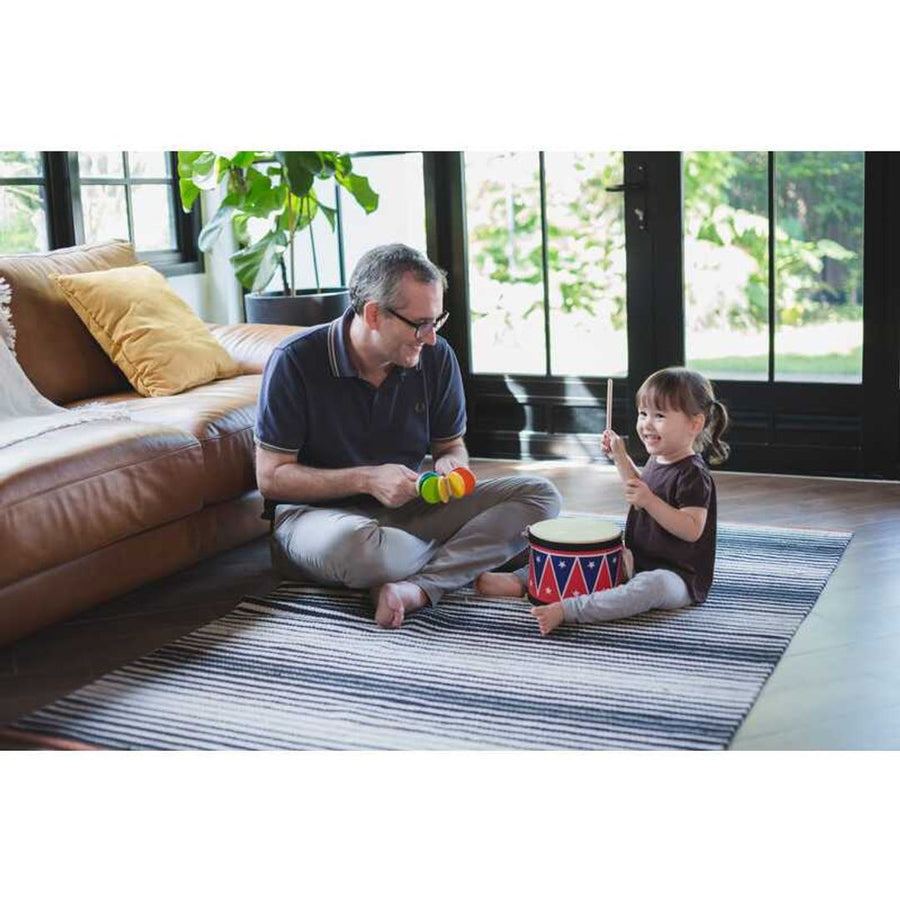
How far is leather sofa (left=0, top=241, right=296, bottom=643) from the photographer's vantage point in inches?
106

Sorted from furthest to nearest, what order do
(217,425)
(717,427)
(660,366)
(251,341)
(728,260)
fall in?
(660,366), (728,260), (251,341), (217,425), (717,427)

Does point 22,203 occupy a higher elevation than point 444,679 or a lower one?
higher

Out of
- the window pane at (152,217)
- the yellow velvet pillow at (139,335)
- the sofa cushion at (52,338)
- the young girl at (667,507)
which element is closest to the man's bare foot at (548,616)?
the young girl at (667,507)

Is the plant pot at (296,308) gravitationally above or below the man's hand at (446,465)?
above

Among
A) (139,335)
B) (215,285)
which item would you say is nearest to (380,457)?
(139,335)

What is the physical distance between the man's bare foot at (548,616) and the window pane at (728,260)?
1.89 m

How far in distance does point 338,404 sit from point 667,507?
818 mm

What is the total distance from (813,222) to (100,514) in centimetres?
257

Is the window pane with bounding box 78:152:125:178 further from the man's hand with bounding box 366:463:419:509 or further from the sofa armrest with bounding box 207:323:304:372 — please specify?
the man's hand with bounding box 366:463:419:509

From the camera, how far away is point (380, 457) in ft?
10.1

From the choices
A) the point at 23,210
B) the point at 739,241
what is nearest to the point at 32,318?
the point at 23,210

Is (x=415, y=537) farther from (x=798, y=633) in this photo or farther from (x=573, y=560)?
(x=798, y=633)

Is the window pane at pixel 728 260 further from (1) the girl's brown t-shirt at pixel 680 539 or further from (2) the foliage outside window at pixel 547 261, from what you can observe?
(1) the girl's brown t-shirt at pixel 680 539

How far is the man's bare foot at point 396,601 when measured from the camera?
2795mm
